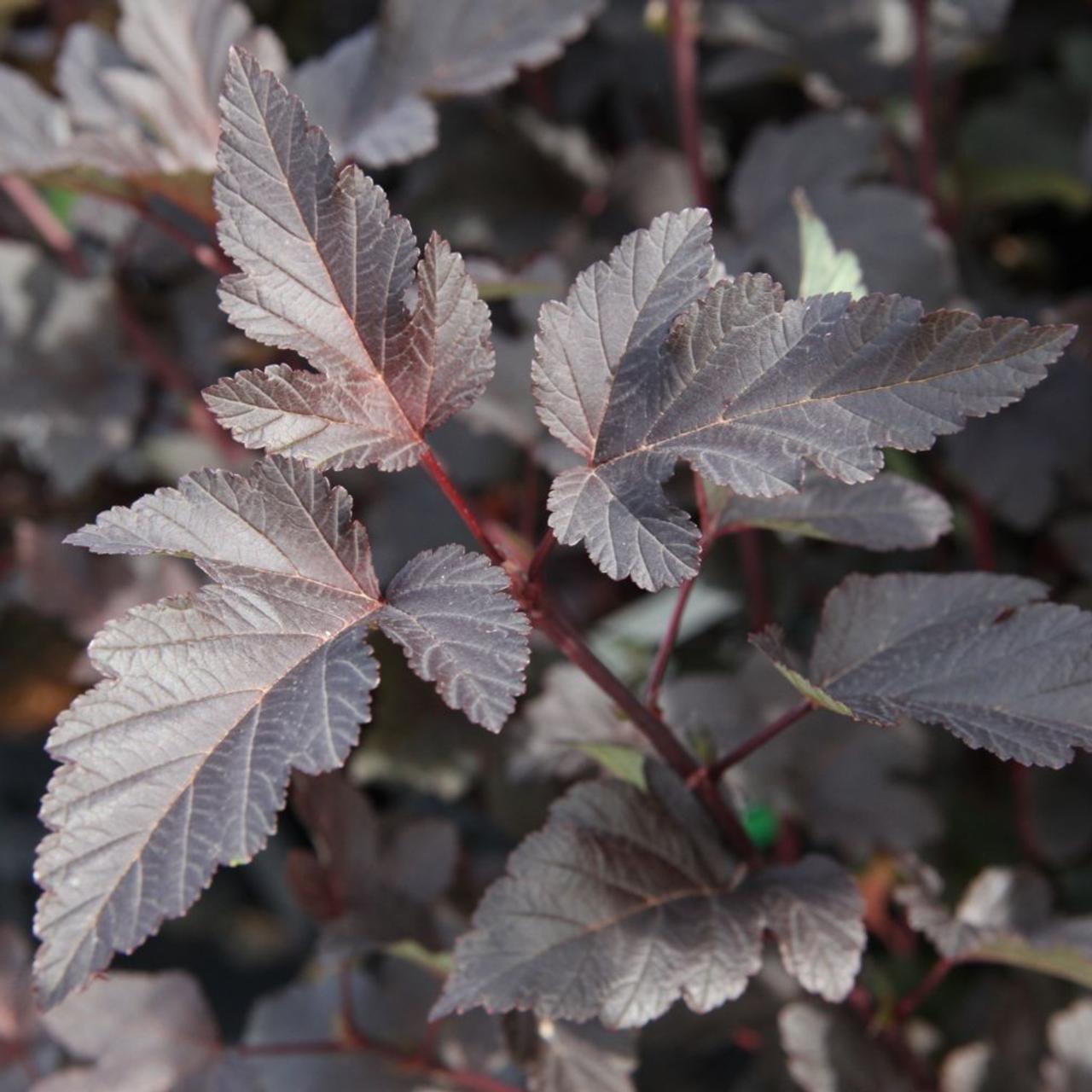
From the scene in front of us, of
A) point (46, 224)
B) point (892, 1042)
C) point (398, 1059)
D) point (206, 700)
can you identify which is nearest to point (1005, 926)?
point (892, 1042)

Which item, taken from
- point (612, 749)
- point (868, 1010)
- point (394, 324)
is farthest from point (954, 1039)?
point (394, 324)

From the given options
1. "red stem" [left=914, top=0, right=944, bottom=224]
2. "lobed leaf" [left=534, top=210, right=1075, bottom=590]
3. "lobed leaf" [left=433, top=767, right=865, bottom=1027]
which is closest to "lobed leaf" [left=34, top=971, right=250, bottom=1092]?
"lobed leaf" [left=433, top=767, right=865, bottom=1027]

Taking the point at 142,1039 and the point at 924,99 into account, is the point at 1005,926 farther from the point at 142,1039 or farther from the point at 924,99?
the point at 924,99

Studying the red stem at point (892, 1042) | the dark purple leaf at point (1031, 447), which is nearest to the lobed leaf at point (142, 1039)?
the red stem at point (892, 1042)

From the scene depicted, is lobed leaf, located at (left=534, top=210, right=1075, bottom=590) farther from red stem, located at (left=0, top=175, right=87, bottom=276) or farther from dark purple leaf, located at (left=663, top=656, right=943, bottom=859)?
red stem, located at (left=0, top=175, right=87, bottom=276)

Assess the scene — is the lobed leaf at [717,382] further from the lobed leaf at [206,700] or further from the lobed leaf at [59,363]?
the lobed leaf at [59,363]
